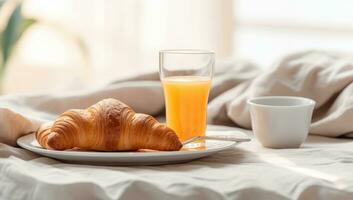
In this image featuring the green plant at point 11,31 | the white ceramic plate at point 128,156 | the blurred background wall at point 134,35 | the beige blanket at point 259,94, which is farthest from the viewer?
the blurred background wall at point 134,35

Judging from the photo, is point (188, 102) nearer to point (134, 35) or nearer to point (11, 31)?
point (11, 31)

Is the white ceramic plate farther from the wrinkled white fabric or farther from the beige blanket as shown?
the beige blanket

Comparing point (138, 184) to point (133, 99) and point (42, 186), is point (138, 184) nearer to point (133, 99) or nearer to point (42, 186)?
point (42, 186)

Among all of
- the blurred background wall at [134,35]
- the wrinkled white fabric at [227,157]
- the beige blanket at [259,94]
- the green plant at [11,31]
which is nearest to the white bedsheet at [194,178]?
the wrinkled white fabric at [227,157]

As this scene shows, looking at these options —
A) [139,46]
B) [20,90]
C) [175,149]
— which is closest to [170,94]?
[175,149]

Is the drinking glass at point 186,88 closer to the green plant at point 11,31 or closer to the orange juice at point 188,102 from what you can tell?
the orange juice at point 188,102
